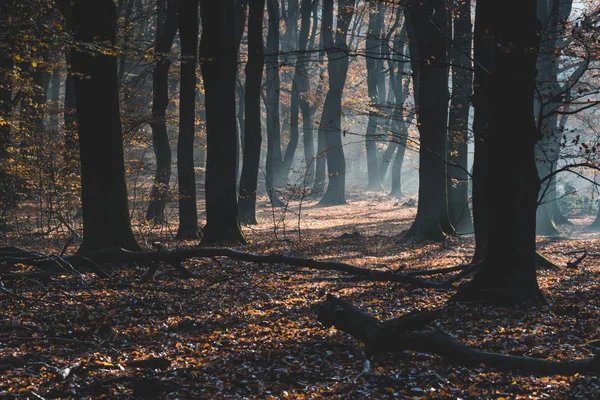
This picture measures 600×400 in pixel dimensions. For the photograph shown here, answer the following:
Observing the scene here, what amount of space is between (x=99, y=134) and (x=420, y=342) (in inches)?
267

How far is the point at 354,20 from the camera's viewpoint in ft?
122

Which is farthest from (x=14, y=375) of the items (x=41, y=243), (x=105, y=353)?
(x=41, y=243)

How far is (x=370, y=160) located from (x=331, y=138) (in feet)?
35.9

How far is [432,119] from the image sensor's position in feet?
50.2

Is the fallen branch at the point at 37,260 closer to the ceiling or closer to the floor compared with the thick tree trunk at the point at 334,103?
closer to the floor

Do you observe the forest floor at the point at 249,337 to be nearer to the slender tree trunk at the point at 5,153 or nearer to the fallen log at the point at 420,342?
the fallen log at the point at 420,342

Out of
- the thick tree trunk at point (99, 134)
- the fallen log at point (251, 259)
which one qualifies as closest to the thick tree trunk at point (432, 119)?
the fallen log at point (251, 259)

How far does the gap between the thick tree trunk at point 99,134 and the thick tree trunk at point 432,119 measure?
6931mm

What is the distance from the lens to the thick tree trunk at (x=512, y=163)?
7.06 m

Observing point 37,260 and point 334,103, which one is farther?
point 334,103

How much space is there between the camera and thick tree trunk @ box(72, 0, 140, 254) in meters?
9.94

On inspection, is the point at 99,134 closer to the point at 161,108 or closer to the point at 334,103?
the point at 161,108

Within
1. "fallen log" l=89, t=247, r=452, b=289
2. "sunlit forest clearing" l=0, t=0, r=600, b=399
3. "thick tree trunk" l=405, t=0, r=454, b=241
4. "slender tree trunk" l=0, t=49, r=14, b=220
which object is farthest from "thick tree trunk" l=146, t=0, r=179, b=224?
"fallen log" l=89, t=247, r=452, b=289

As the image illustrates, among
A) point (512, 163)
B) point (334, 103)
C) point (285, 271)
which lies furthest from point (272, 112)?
point (512, 163)
